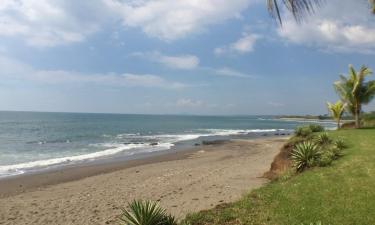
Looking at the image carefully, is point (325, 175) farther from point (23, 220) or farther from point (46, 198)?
point (46, 198)

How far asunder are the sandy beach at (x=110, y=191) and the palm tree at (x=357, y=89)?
30.3 feet

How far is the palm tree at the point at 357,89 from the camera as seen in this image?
82.6 feet

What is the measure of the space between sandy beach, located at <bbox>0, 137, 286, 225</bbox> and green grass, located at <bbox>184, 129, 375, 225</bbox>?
2.08 m

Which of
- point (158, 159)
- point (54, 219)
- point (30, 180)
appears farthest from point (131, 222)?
point (158, 159)

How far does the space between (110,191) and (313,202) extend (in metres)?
8.36

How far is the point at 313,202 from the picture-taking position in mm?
8438

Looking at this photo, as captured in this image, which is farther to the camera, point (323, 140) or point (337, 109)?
point (337, 109)

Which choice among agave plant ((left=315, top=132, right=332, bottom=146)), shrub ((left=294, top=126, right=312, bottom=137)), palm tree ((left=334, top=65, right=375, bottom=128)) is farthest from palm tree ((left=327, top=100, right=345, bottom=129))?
agave plant ((left=315, top=132, right=332, bottom=146))

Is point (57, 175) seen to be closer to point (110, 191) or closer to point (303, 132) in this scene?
point (110, 191)

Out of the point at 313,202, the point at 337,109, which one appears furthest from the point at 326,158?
the point at 337,109

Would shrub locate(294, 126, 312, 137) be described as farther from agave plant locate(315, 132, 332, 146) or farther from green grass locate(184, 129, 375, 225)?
green grass locate(184, 129, 375, 225)

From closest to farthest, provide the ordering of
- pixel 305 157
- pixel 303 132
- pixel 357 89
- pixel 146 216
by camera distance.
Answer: pixel 146 216 → pixel 305 157 → pixel 303 132 → pixel 357 89

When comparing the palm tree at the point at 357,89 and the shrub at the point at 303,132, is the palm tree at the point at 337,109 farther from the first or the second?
the shrub at the point at 303,132

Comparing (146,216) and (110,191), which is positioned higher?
(146,216)
